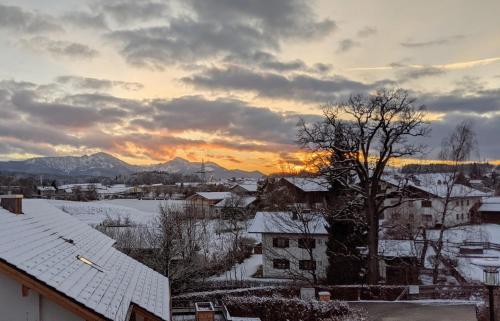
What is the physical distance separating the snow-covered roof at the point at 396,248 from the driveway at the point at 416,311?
10596 millimetres

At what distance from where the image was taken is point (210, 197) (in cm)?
9619

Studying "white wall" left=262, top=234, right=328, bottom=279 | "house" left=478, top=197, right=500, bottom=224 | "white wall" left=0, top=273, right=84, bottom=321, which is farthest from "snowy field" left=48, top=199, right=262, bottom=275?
"house" left=478, top=197, right=500, bottom=224

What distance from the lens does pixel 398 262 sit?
113 feet

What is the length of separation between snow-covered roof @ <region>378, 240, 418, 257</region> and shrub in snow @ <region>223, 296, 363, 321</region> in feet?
43.2

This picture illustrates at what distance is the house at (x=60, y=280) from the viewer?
10.1 m

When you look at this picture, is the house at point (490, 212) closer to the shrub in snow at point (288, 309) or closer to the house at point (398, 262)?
the house at point (398, 262)

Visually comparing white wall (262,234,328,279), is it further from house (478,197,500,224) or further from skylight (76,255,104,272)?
house (478,197,500,224)

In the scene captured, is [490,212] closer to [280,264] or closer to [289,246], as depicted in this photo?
[289,246]

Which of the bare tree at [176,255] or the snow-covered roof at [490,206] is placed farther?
the snow-covered roof at [490,206]

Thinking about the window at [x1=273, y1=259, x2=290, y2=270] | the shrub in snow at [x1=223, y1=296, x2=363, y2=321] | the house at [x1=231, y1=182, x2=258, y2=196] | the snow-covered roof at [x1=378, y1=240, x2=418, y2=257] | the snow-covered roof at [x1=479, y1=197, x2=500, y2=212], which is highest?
the house at [x1=231, y1=182, x2=258, y2=196]

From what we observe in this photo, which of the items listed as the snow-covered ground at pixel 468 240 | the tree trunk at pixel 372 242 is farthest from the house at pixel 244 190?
the tree trunk at pixel 372 242

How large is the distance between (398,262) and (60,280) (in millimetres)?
28812

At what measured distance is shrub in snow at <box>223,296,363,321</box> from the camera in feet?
71.5

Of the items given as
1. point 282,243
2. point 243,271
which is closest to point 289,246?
point 282,243
